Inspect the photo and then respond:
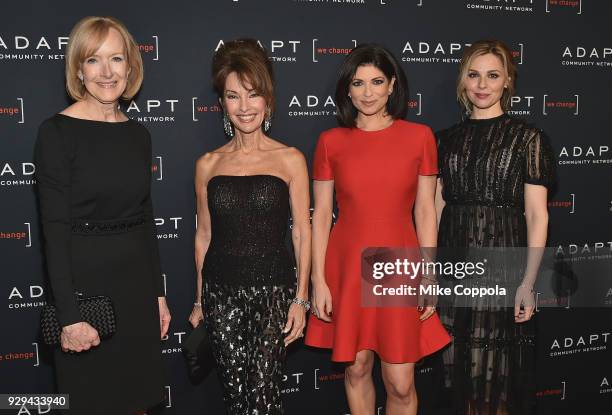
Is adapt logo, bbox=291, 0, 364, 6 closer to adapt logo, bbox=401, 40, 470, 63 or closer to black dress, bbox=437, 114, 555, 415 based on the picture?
adapt logo, bbox=401, 40, 470, 63

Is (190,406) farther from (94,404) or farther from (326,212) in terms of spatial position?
(326,212)

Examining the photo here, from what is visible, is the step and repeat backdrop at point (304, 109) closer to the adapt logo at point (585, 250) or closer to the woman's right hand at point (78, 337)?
the adapt logo at point (585, 250)

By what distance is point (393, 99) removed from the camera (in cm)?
275

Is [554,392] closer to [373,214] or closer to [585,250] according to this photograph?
[585,250]

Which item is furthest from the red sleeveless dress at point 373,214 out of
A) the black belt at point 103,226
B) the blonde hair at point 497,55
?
the black belt at point 103,226

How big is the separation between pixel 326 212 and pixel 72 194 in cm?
114

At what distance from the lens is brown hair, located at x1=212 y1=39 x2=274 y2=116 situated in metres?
2.54

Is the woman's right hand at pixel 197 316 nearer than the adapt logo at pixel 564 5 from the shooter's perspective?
Yes

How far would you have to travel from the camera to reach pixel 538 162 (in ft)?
8.96

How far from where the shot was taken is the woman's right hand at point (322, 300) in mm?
2764

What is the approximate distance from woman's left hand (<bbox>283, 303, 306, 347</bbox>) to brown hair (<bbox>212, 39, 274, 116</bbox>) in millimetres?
857

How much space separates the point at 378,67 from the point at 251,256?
0.99 metres

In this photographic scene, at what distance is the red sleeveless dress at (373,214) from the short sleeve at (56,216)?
3.81 feet

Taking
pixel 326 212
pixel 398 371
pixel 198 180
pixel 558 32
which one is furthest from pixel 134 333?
pixel 558 32
